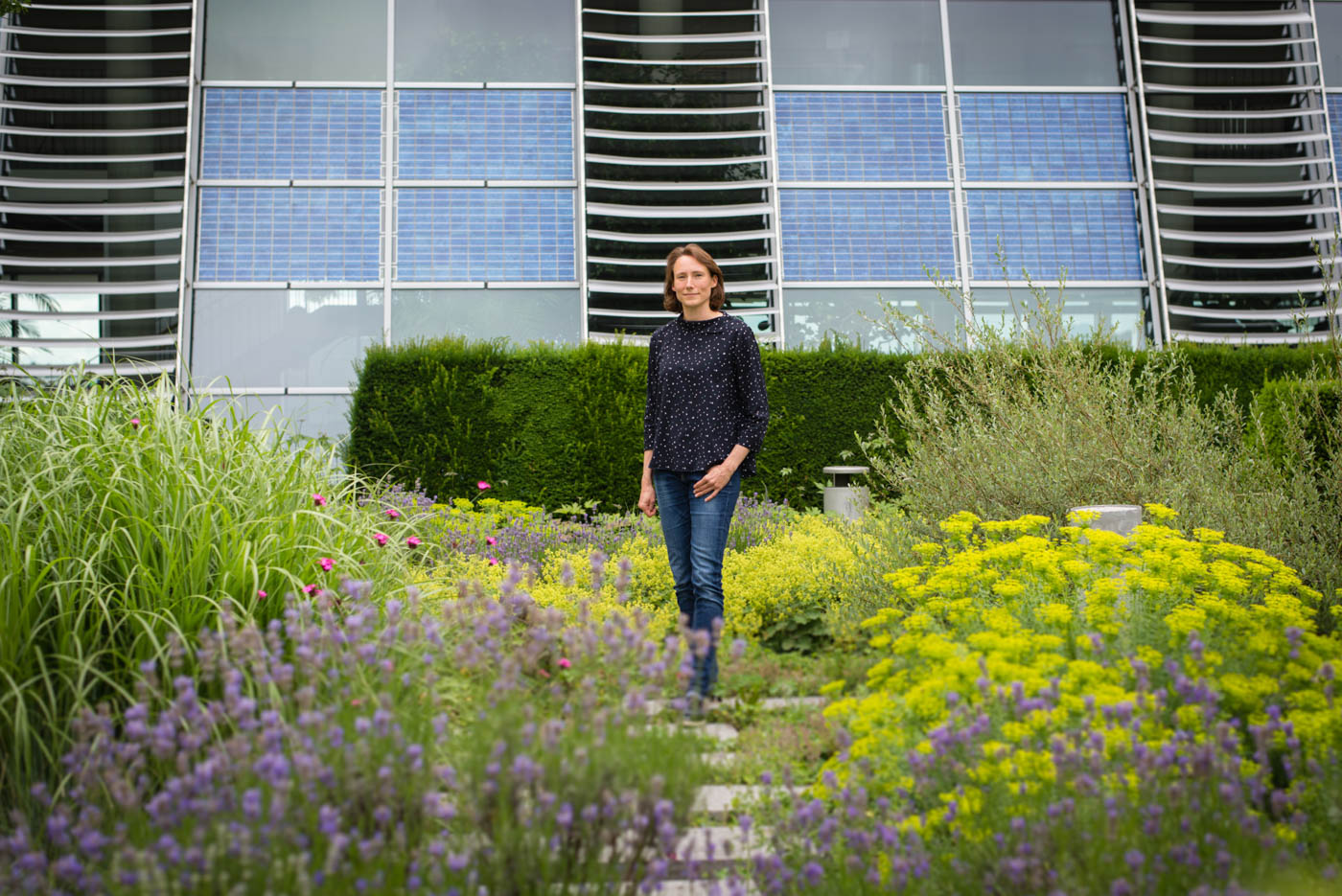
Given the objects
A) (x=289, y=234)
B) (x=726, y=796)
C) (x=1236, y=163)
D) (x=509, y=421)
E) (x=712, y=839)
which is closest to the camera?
(x=712, y=839)

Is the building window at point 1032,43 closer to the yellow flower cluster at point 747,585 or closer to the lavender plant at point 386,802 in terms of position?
the yellow flower cluster at point 747,585

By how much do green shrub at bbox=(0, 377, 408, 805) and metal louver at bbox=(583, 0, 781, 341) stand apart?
6306 mm

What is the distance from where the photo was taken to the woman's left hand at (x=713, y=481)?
114 inches

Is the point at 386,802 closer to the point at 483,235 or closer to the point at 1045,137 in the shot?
the point at 483,235

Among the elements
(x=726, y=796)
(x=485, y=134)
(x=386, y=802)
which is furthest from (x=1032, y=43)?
(x=386, y=802)

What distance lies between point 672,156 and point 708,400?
23.8 ft

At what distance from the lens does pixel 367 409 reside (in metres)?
6.82

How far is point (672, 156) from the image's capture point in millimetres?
9625

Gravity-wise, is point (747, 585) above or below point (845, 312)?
below

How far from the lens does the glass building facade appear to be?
9.26 meters

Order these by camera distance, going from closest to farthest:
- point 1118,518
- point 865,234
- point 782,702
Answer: point 782,702 < point 1118,518 < point 865,234

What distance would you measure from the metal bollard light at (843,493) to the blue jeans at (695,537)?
3.07m

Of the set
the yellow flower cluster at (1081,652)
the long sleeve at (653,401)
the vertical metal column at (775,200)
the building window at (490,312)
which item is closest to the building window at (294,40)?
the building window at (490,312)

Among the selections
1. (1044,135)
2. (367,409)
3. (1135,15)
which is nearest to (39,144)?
(367,409)
